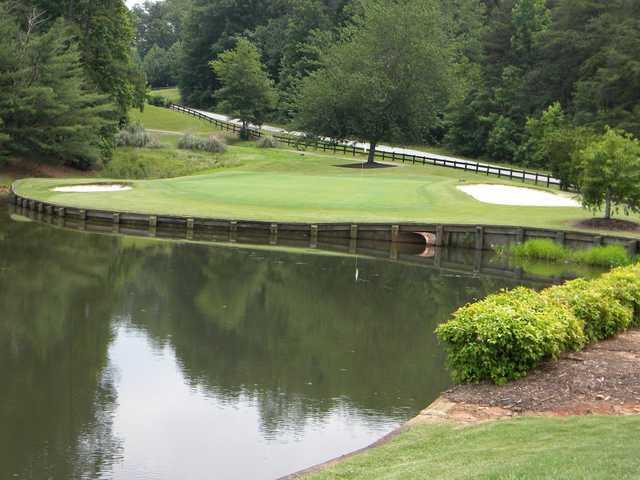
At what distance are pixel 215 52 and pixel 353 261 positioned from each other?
305ft

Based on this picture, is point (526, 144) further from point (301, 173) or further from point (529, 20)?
point (301, 173)

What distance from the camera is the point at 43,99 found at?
5862 cm

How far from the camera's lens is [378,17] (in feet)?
238

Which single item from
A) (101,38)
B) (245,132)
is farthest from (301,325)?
(245,132)

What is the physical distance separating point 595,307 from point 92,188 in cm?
4326

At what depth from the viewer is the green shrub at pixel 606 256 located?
116 feet

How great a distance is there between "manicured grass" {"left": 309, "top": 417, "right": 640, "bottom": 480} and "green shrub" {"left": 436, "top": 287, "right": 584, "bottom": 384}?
1940 mm

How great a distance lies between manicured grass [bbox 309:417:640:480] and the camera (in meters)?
9.28

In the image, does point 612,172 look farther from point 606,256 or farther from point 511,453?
point 511,453

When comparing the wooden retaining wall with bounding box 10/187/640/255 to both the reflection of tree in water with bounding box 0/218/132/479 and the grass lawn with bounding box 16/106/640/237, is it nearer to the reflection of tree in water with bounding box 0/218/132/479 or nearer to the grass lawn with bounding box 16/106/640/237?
the grass lawn with bounding box 16/106/640/237

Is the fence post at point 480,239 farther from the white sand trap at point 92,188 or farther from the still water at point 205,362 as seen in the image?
the white sand trap at point 92,188

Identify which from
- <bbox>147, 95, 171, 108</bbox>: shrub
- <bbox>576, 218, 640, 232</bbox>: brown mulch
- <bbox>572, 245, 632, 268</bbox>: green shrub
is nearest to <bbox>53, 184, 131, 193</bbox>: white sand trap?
<bbox>576, 218, 640, 232</bbox>: brown mulch

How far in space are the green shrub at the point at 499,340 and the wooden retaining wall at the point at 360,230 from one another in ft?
80.7

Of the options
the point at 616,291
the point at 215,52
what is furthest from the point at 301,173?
the point at 215,52
